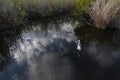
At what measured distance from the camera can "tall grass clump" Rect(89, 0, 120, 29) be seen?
6316mm

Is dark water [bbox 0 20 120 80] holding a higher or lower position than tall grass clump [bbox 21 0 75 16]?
lower

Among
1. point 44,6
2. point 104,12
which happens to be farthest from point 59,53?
point 44,6

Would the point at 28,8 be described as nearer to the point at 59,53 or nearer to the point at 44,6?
the point at 44,6

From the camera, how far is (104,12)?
6371mm

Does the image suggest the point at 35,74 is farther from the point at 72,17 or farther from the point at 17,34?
the point at 72,17

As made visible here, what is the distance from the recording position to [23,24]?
6.70m

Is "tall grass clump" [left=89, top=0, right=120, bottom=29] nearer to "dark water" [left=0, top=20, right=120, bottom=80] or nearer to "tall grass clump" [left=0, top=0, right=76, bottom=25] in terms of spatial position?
"dark water" [left=0, top=20, right=120, bottom=80]

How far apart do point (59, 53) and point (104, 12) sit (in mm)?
2342

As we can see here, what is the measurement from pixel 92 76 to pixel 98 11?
9.55 ft

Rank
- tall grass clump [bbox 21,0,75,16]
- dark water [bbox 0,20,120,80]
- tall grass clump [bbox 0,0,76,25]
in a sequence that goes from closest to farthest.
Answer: dark water [bbox 0,20,120,80] < tall grass clump [bbox 0,0,76,25] < tall grass clump [bbox 21,0,75,16]

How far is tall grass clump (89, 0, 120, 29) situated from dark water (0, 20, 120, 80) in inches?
12.5

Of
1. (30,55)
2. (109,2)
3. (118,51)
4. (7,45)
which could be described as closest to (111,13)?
(109,2)

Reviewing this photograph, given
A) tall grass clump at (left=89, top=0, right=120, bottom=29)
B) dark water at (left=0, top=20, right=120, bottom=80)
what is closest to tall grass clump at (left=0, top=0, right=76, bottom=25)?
dark water at (left=0, top=20, right=120, bottom=80)

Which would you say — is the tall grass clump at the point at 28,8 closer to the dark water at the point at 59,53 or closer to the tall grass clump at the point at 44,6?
the tall grass clump at the point at 44,6
